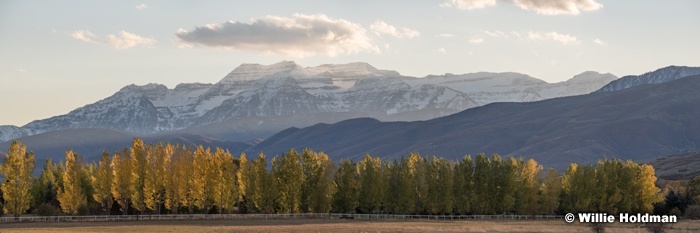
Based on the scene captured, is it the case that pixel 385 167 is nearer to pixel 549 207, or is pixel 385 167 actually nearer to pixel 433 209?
pixel 433 209

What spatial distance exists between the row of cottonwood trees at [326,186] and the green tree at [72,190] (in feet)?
0.65

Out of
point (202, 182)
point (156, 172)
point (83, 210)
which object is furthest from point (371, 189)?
point (83, 210)

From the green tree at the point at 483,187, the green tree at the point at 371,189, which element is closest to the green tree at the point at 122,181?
the green tree at the point at 371,189

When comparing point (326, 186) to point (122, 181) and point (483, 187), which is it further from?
point (122, 181)

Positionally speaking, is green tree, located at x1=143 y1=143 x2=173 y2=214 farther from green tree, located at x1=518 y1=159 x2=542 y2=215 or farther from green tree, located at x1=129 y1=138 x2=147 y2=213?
green tree, located at x1=518 y1=159 x2=542 y2=215

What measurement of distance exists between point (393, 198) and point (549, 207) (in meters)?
27.3

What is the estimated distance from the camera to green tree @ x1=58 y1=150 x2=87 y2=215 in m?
144

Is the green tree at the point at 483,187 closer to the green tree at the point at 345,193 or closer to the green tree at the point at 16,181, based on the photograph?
the green tree at the point at 345,193

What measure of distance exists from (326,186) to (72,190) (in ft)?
136

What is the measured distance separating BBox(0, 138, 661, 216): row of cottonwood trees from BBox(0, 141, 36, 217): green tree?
20.9 feet

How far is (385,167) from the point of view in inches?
6442

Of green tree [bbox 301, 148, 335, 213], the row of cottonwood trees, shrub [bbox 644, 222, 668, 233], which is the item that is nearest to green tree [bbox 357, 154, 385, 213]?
the row of cottonwood trees

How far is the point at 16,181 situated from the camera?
463 feet

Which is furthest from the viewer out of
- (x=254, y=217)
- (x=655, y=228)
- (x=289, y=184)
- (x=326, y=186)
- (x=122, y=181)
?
(x=326, y=186)
